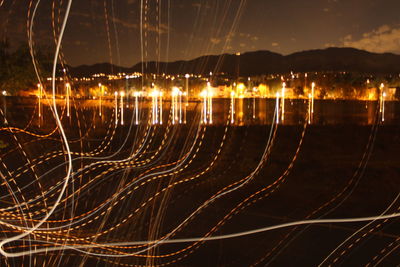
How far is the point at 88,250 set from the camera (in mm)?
5355

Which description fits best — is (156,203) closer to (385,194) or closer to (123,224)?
(123,224)

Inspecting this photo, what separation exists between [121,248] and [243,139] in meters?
10.6

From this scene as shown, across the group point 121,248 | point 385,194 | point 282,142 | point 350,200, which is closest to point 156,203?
point 121,248

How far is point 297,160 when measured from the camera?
11.8m

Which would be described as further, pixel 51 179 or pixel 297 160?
pixel 297 160

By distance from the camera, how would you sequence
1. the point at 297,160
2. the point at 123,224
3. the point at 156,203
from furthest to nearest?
1. the point at 297,160
2. the point at 156,203
3. the point at 123,224

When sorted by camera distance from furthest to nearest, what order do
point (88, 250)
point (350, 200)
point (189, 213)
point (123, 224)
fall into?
point (350, 200) < point (189, 213) < point (123, 224) < point (88, 250)

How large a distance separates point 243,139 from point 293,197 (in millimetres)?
7663

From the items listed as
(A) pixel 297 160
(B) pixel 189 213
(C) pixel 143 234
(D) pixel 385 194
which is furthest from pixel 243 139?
(C) pixel 143 234

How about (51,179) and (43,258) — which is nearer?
(43,258)

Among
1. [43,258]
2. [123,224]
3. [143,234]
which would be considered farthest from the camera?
[123,224]

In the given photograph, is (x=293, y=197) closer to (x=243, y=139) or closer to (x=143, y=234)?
(x=143, y=234)

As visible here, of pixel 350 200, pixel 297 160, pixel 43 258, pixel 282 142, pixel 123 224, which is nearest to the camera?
pixel 43 258

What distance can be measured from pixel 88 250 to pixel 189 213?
6.55 ft
